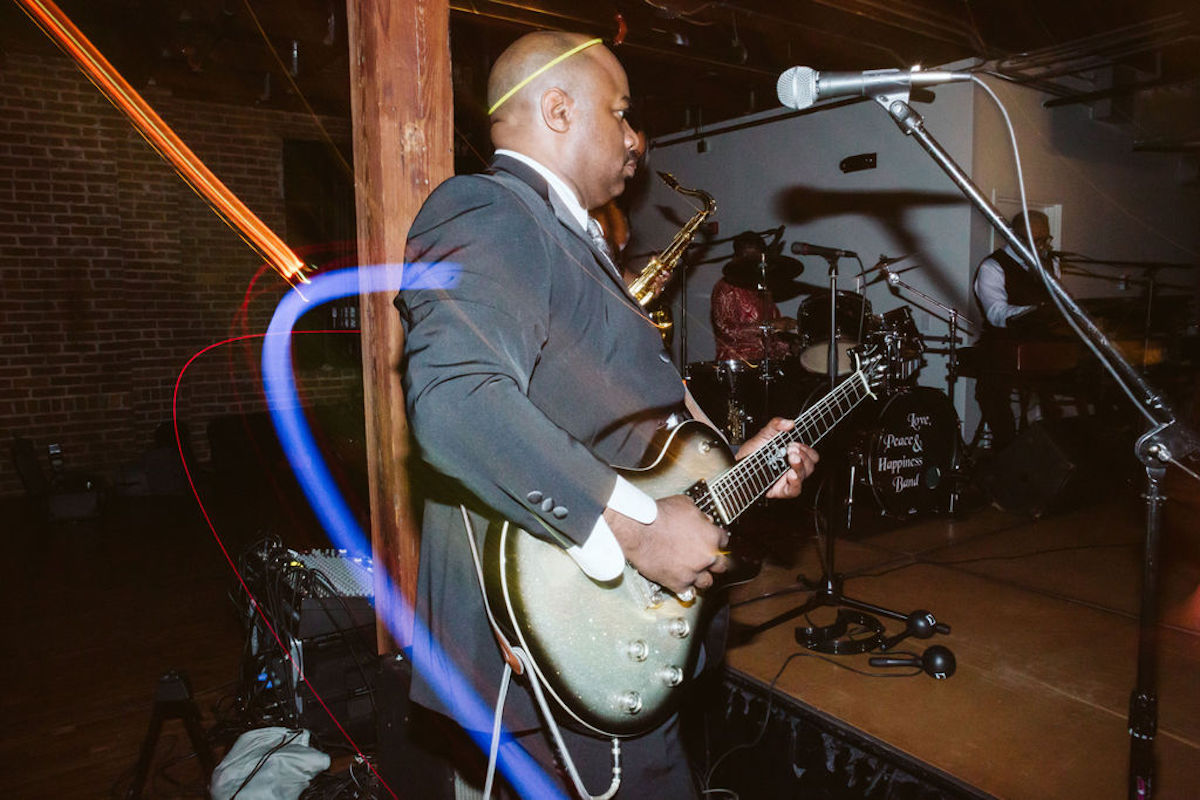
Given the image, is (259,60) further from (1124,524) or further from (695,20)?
(1124,524)

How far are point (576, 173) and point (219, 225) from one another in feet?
24.1

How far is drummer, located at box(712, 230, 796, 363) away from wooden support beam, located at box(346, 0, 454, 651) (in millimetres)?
4227

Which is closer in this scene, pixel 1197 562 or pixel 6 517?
pixel 1197 562

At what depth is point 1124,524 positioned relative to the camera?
5.02 meters

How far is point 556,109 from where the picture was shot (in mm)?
1565

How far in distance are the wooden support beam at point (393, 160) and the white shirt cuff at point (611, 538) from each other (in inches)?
52.6

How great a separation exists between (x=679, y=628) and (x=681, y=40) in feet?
19.2

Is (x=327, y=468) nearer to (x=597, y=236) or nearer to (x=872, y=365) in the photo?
(x=872, y=365)

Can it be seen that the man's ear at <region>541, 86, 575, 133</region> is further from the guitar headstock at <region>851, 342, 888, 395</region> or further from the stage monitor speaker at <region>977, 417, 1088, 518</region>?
the stage monitor speaker at <region>977, 417, 1088, 518</region>

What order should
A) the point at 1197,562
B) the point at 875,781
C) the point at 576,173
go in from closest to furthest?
the point at 576,173 < the point at 875,781 < the point at 1197,562

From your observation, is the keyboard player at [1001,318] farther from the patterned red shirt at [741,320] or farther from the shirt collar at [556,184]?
the shirt collar at [556,184]

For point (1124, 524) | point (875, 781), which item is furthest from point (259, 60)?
point (1124, 524)

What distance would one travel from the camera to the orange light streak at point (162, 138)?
250 inches

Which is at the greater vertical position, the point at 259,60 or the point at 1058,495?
the point at 259,60
